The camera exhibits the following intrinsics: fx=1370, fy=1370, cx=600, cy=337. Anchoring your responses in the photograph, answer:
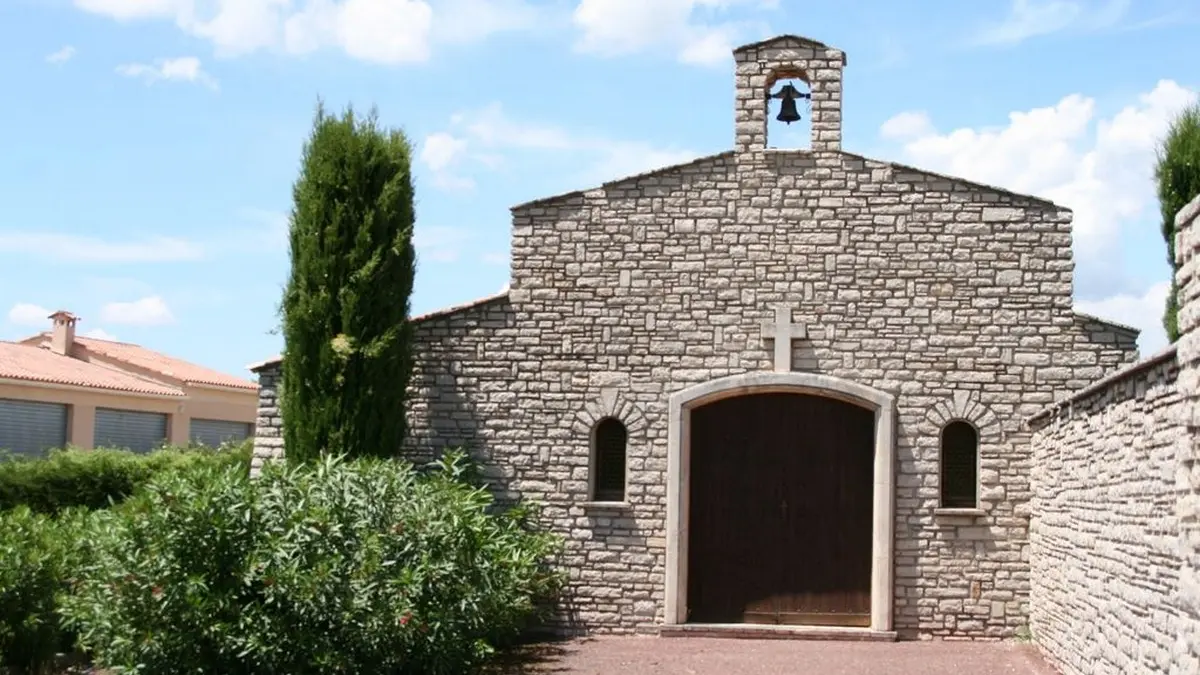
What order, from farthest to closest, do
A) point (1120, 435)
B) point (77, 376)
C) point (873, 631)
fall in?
point (77, 376) < point (873, 631) < point (1120, 435)

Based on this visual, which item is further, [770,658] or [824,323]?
[824,323]

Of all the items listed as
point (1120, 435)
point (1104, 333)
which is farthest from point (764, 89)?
point (1120, 435)

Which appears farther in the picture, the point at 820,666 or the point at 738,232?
the point at 738,232

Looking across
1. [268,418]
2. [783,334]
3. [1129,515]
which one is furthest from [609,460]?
[1129,515]

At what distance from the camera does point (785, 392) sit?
516 inches

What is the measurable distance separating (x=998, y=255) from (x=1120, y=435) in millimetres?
4561

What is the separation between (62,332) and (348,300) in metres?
20.1

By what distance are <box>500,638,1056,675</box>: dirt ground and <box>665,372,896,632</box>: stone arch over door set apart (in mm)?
429

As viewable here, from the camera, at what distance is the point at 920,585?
12.8m

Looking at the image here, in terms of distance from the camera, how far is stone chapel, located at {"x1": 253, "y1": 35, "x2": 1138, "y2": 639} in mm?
12852

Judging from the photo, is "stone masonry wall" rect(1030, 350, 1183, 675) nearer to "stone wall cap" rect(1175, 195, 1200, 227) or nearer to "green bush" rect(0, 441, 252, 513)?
"stone wall cap" rect(1175, 195, 1200, 227)

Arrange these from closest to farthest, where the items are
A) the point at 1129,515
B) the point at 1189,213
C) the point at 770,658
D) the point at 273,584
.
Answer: the point at 1189,213, the point at 1129,515, the point at 273,584, the point at 770,658

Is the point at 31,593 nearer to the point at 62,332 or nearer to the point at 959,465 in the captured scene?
the point at 959,465

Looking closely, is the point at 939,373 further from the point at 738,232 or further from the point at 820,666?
the point at 820,666
